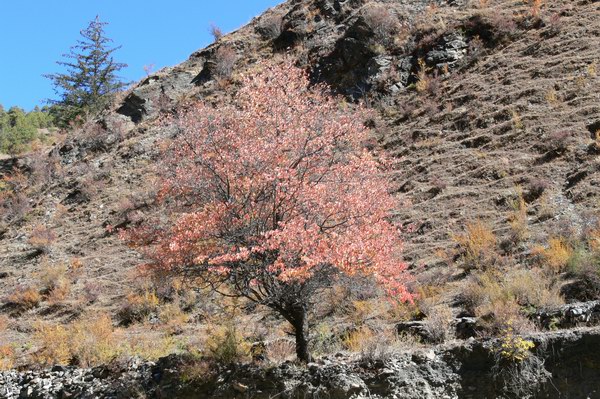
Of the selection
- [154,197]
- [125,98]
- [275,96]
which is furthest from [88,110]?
[275,96]

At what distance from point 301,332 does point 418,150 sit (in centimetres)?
1151

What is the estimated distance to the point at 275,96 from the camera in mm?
12164

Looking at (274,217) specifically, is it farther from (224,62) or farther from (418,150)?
(224,62)

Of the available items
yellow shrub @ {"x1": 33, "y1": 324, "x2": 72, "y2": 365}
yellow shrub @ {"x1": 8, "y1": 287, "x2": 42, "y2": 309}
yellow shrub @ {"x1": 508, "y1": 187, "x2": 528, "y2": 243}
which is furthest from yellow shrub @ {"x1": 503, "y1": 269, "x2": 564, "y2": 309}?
yellow shrub @ {"x1": 8, "y1": 287, "x2": 42, "y2": 309}

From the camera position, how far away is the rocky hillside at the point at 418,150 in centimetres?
1404

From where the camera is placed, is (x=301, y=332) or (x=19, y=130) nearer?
(x=301, y=332)

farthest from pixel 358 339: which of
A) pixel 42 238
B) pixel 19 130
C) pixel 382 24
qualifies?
pixel 19 130

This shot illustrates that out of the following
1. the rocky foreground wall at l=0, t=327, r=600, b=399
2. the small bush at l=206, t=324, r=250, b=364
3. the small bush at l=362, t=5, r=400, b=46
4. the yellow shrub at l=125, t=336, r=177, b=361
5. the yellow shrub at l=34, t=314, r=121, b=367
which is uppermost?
the small bush at l=362, t=5, r=400, b=46

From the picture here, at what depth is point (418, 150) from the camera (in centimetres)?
2008

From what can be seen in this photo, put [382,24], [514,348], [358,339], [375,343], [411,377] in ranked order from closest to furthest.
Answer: [514,348] < [411,377] < [375,343] < [358,339] < [382,24]

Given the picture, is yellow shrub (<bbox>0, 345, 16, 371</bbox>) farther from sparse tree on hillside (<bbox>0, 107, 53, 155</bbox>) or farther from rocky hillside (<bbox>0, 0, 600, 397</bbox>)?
sparse tree on hillside (<bbox>0, 107, 53, 155</bbox>)

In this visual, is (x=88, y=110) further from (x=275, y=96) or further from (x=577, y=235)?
(x=577, y=235)

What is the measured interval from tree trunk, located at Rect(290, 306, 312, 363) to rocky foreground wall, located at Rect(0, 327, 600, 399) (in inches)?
20.8

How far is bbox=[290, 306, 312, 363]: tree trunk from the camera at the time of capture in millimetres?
10227
